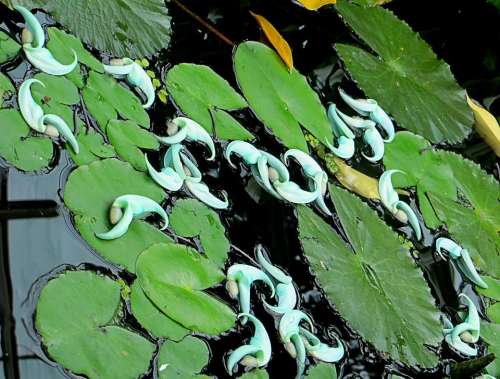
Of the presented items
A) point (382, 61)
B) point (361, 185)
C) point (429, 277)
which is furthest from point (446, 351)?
point (382, 61)

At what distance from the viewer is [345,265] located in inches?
35.1

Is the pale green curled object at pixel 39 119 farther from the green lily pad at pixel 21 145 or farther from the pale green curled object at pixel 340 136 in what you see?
the pale green curled object at pixel 340 136

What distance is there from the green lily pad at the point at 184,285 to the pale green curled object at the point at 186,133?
0.50 feet

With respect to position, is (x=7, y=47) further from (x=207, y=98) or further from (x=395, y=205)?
(x=395, y=205)

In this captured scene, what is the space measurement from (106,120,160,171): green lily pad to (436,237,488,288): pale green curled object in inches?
19.4

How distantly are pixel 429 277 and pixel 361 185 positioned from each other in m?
0.17

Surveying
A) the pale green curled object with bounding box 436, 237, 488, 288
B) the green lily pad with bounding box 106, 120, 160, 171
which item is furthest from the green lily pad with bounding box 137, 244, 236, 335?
the pale green curled object with bounding box 436, 237, 488, 288

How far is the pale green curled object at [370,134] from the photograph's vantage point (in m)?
1.05

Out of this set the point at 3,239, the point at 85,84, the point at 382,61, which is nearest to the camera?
the point at 3,239

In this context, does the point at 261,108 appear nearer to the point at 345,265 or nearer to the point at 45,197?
the point at 345,265

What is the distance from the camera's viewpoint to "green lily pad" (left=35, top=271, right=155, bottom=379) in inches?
25.5

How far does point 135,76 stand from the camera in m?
0.86

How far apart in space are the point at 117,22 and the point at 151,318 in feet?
1.37

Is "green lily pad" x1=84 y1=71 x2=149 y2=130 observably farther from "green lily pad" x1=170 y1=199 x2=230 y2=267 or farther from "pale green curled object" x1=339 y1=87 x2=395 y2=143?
"pale green curled object" x1=339 y1=87 x2=395 y2=143
